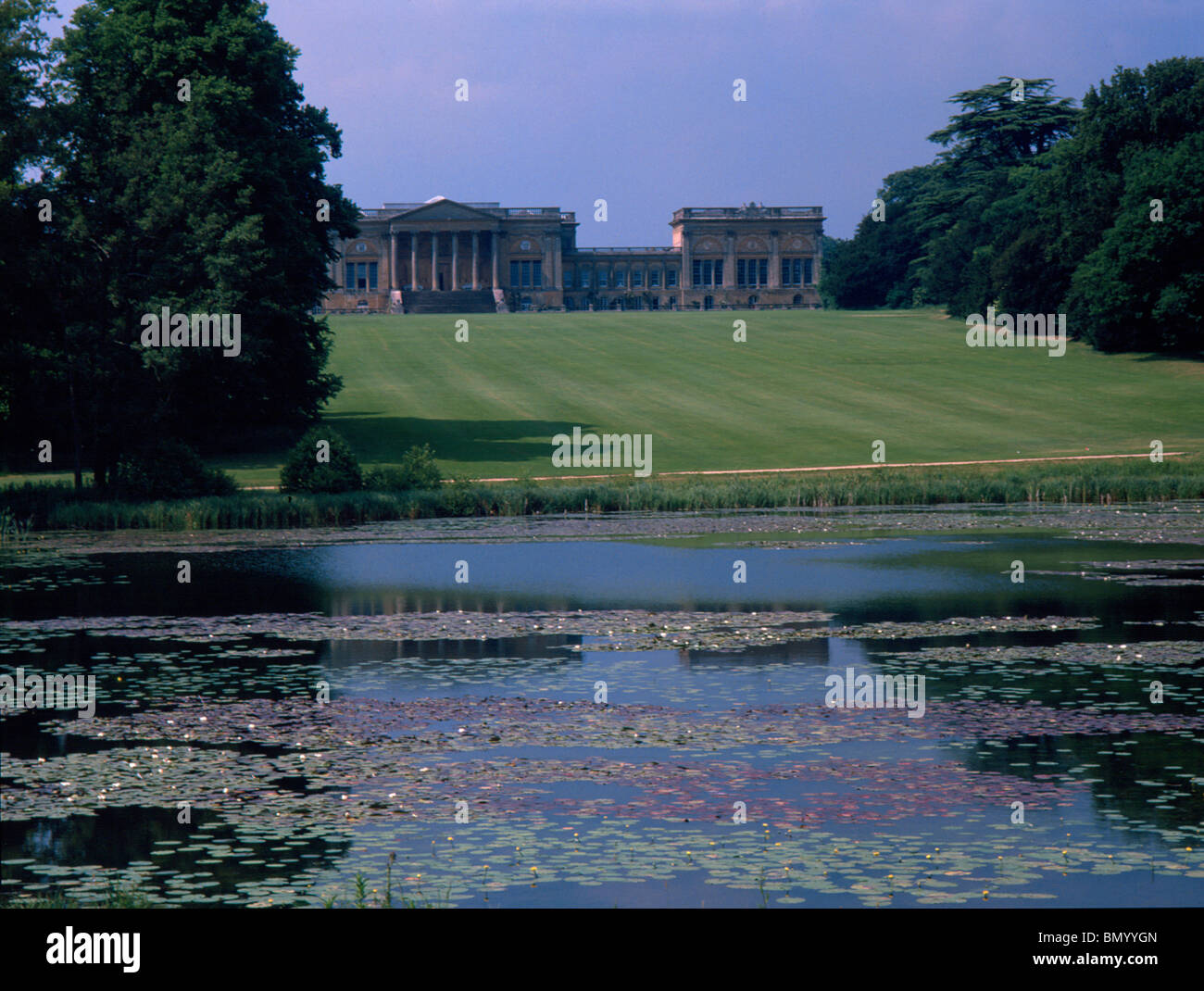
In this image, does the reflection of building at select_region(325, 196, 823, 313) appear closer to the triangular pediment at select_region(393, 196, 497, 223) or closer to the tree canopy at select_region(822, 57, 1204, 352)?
the triangular pediment at select_region(393, 196, 497, 223)

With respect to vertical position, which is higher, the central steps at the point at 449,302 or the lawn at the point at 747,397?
the central steps at the point at 449,302

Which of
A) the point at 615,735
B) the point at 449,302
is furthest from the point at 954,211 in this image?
the point at 615,735

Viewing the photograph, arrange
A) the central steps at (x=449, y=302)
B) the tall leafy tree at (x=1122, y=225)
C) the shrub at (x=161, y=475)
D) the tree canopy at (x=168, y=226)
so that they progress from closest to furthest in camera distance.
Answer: the shrub at (x=161, y=475) → the tree canopy at (x=168, y=226) → the tall leafy tree at (x=1122, y=225) → the central steps at (x=449, y=302)

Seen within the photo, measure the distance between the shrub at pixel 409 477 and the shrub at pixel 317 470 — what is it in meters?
1.04

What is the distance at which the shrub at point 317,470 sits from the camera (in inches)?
1864

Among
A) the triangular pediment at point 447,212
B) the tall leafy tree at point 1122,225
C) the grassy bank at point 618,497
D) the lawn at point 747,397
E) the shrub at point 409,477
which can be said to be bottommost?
the grassy bank at point 618,497

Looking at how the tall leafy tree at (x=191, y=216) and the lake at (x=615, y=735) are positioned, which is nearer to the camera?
the lake at (x=615, y=735)

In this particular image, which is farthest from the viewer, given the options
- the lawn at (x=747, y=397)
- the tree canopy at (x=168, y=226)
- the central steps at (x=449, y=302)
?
the central steps at (x=449, y=302)

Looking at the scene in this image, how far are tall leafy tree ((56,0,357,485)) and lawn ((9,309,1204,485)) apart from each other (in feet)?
13.8

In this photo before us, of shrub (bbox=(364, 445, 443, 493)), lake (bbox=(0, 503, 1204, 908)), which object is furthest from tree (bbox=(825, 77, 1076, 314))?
lake (bbox=(0, 503, 1204, 908))

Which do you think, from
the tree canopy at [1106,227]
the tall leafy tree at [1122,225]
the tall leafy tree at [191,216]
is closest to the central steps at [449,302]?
the tree canopy at [1106,227]

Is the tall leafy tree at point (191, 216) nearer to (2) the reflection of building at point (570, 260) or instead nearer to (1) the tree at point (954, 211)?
(1) the tree at point (954, 211)
